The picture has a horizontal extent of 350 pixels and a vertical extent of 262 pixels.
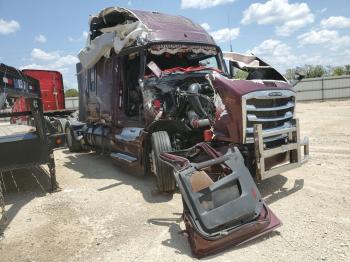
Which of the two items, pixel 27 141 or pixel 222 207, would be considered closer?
pixel 222 207

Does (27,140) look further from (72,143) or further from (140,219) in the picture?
(72,143)

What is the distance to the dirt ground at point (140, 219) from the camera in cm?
408

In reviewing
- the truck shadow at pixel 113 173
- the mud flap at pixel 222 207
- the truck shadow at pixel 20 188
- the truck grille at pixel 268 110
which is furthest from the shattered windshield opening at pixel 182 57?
the mud flap at pixel 222 207

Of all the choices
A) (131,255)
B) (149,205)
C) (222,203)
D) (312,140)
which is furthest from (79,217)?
(312,140)

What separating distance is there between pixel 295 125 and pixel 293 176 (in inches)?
47.7

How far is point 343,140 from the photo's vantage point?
9.62 meters

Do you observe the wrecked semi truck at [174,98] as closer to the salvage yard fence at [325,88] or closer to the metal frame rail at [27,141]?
the metal frame rail at [27,141]

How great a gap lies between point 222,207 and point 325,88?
27.5m

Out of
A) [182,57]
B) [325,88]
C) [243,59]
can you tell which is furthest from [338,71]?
[243,59]

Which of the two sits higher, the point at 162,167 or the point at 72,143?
the point at 162,167

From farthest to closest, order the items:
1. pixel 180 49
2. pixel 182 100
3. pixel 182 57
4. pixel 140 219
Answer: pixel 182 57, pixel 180 49, pixel 182 100, pixel 140 219

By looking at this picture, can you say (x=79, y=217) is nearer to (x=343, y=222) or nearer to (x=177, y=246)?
(x=177, y=246)

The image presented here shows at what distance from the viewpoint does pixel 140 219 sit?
17.0ft

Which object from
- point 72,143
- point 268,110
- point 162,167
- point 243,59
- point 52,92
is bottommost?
point 72,143
